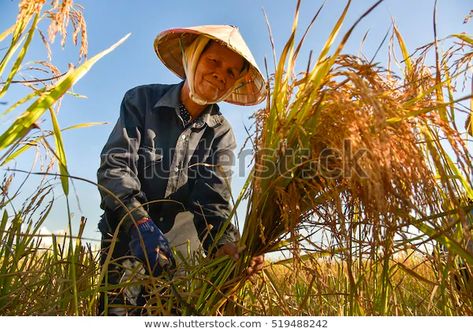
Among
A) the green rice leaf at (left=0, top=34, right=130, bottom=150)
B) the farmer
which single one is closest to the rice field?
the green rice leaf at (left=0, top=34, right=130, bottom=150)

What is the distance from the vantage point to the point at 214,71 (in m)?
1.98

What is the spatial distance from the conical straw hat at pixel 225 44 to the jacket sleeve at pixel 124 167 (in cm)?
30

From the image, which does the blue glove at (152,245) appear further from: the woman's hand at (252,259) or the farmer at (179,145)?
the woman's hand at (252,259)

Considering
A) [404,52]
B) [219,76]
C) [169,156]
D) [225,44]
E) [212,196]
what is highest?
[225,44]

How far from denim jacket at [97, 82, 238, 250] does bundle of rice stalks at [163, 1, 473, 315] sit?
72cm

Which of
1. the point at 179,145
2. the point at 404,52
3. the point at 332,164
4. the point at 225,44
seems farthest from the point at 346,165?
the point at 179,145

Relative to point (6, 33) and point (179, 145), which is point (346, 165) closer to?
point (6, 33)

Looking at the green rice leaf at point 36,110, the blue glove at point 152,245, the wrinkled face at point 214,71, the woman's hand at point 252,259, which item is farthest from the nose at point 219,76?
the green rice leaf at point 36,110

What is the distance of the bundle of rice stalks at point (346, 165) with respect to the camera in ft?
3.06

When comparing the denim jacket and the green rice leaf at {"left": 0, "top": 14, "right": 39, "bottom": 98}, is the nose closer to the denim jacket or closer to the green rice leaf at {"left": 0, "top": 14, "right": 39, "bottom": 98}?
the denim jacket

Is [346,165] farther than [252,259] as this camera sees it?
No

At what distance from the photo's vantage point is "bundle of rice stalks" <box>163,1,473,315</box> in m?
0.93

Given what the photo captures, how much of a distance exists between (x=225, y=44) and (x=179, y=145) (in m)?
0.54

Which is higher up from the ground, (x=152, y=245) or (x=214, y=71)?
(x=214, y=71)
